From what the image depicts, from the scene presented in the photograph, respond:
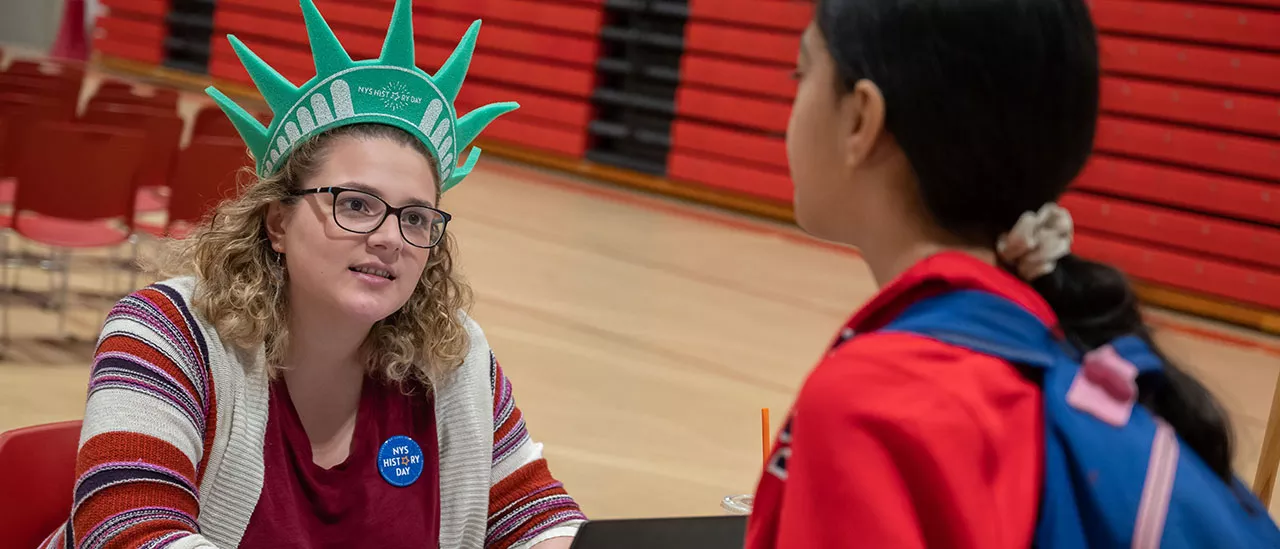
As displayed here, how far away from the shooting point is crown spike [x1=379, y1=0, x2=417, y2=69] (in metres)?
1.84

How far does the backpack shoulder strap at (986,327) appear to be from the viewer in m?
0.75

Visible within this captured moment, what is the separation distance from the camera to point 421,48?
11453 mm

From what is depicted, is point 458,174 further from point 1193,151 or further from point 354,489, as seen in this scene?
point 1193,151

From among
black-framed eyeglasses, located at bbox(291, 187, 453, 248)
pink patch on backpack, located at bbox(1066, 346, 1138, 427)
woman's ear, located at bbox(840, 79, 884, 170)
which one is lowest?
black-framed eyeglasses, located at bbox(291, 187, 453, 248)

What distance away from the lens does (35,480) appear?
1.81m

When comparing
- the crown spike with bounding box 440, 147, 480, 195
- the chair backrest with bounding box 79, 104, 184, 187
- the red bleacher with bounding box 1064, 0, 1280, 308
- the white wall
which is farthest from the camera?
the white wall

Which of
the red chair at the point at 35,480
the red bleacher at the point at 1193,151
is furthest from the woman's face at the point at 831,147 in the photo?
the red bleacher at the point at 1193,151

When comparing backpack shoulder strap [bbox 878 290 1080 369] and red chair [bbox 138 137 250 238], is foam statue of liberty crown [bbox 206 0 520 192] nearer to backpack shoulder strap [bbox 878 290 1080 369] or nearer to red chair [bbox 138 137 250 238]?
backpack shoulder strap [bbox 878 290 1080 369]

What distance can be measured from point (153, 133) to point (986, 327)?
5.28 metres

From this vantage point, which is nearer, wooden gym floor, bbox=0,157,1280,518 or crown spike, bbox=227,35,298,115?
crown spike, bbox=227,35,298,115

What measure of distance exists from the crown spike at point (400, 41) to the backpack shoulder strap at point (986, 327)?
1.19 metres

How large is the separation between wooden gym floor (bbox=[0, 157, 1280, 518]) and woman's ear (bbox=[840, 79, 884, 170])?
7.56 feet

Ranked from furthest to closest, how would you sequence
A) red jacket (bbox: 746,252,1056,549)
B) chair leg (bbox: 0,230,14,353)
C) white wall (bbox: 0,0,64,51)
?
white wall (bbox: 0,0,64,51) < chair leg (bbox: 0,230,14,353) < red jacket (bbox: 746,252,1056,549)

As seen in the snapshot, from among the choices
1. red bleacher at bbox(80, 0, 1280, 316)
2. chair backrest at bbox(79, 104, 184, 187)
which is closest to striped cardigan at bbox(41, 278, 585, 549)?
chair backrest at bbox(79, 104, 184, 187)
